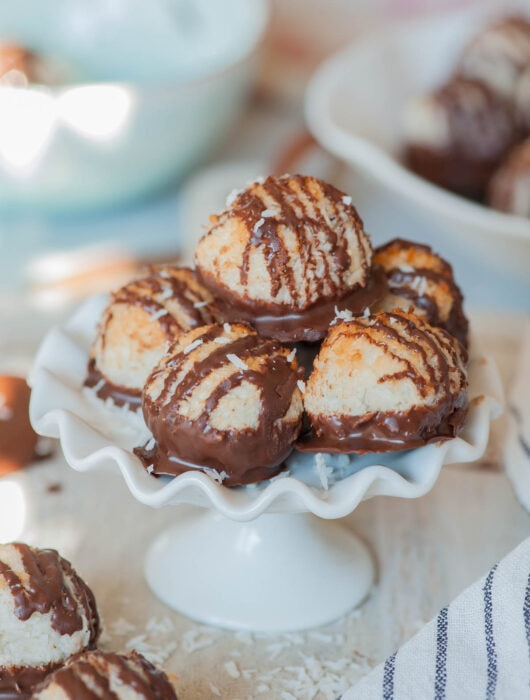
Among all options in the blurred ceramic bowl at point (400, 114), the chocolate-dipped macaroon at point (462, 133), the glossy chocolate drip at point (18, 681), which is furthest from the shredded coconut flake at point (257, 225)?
the chocolate-dipped macaroon at point (462, 133)

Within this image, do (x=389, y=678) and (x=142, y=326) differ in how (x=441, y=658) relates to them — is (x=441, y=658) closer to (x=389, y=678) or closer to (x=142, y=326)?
(x=389, y=678)

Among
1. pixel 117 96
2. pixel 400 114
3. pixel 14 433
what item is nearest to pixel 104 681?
pixel 14 433

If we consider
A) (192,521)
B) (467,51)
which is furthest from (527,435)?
(467,51)

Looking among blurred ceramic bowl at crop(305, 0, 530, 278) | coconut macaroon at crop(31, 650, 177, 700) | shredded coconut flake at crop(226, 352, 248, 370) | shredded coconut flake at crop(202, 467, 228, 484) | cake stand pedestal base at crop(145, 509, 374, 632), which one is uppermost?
shredded coconut flake at crop(226, 352, 248, 370)

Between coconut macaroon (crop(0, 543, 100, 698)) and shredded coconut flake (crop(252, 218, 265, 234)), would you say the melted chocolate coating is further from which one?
shredded coconut flake (crop(252, 218, 265, 234))

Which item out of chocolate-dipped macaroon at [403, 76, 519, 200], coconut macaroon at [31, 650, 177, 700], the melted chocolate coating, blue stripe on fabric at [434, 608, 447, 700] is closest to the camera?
coconut macaroon at [31, 650, 177, 700]

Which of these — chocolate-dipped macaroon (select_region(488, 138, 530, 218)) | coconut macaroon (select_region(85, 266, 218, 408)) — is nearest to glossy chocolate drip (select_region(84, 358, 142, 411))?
coconut macaroon (select_region(85, 266, 218, 408))
